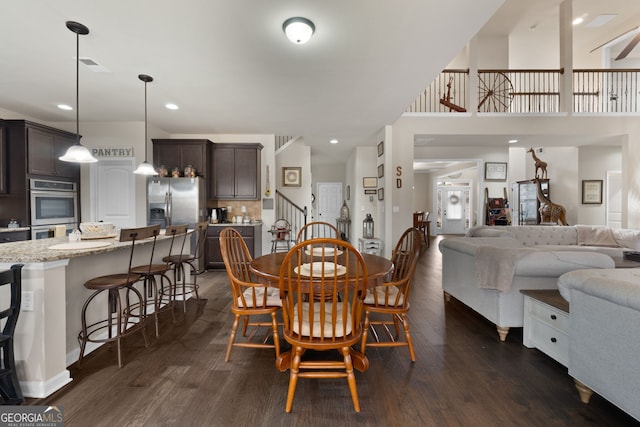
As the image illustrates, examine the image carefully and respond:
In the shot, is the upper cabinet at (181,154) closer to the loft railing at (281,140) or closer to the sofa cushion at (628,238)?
the loft railing at (281,140)

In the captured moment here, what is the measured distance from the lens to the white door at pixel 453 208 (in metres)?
→ 11.5

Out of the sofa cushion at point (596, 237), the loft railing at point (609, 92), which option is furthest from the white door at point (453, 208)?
the sofa cushion at point (596, 237)

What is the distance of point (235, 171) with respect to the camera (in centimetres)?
538

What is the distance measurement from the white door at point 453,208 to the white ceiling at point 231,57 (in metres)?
8.01

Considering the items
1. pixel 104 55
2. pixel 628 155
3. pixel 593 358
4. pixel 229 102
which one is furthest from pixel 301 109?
pixel 628 155

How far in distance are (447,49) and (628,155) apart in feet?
18.4

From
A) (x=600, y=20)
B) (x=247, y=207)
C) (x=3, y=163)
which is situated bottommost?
(x=247, y=207)

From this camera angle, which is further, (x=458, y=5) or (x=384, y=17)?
(x=384, y=17)

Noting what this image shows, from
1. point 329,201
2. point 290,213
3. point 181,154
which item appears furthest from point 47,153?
point 329,201

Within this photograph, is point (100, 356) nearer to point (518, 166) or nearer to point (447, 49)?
point (447, 49)

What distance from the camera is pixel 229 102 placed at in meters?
3.96

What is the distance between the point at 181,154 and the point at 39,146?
194 cm

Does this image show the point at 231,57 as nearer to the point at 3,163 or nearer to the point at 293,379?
the point at 293,379

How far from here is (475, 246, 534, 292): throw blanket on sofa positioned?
2217 millimetres
